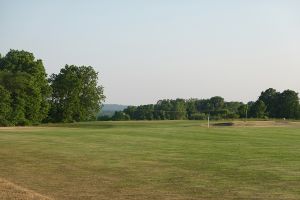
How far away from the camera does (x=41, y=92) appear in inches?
2997

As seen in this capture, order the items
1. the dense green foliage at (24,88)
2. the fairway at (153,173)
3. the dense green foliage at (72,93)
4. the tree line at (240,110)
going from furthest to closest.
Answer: the tree line at (240,110) < the dense green foliage at (72,93) < the dense green foliage at (24,88) < the fairway at (153,173)

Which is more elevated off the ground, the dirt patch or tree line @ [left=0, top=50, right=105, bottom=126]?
tree line @ [left=0, top=50, right=105, bottom=126]

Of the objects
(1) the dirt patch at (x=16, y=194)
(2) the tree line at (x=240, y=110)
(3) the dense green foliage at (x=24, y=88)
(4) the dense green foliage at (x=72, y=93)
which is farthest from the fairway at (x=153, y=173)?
(2) the tree line at (x=240, y=110)

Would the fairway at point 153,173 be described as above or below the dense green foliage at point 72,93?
below

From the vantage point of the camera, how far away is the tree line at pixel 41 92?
224 ft

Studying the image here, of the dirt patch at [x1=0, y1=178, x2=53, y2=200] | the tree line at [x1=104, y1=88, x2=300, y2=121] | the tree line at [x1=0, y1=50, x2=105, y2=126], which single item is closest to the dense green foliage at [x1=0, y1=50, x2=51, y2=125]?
the tree line at [x1=0, y1=50, x2=105, y2=126]

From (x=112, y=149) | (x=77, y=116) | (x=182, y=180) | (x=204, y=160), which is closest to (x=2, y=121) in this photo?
(x=77, y=116)

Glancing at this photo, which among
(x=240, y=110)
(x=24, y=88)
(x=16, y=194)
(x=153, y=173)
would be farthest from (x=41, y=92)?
(x=16, y=194)

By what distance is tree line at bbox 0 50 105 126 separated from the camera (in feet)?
224

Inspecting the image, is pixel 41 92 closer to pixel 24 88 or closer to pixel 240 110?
pixel 24 88

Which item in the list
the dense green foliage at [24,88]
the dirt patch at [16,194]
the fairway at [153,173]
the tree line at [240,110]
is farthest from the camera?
the tree line at [240,110]

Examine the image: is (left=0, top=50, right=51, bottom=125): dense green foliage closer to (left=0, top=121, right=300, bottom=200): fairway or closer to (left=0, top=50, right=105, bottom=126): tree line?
(left=0, top=50, right=105, bottom=126): tree line

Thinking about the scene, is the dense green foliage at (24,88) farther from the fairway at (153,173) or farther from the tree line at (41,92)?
the fairway at (153,173)

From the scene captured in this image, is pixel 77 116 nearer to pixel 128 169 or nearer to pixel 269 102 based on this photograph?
pixel 269 102
